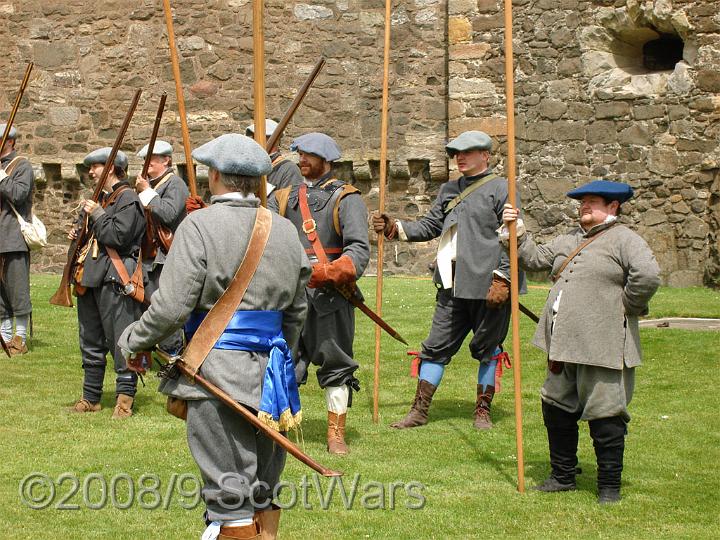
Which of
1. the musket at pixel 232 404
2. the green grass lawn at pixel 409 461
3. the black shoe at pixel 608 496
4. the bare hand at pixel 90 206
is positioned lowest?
the green grass lawn at pixel 409 461

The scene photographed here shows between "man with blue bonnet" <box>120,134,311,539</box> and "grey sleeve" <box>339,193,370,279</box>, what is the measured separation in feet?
7.02

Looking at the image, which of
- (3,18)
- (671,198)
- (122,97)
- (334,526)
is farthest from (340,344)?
(3,18)

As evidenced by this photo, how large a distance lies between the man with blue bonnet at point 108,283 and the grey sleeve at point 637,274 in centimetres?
356

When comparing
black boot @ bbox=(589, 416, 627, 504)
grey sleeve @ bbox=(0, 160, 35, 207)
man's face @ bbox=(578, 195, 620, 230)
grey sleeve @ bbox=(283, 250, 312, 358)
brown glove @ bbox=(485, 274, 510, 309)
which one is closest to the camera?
grey sleeve @ bbox=(283, 250, 312, 358)

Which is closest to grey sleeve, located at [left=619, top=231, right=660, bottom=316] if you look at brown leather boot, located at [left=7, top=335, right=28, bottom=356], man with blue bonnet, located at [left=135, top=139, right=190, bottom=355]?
man with blue bonnet, located at [left=135, top=139, right=190, bottom=355]

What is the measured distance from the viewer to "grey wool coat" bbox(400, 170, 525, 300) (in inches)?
302

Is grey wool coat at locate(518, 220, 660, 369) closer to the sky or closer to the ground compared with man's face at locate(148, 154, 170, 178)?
closer to the ground

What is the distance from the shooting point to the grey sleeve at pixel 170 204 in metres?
8.34

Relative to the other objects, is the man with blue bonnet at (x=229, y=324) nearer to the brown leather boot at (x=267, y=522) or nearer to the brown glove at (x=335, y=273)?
the brown leather boot at (x=267, y=522)

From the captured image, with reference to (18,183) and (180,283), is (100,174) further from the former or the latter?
(180,283)

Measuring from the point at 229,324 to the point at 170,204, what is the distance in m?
3.92

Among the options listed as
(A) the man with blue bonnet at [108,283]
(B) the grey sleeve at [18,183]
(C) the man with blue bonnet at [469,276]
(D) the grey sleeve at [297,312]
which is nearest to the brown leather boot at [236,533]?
(D) the grey sleeve at [297,312]

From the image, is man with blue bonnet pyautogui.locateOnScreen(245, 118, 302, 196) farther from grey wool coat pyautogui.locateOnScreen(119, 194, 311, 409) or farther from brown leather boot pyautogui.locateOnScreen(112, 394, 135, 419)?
grey wool coat pyautogui.locateOnScreen(119, 194, 311, 409)

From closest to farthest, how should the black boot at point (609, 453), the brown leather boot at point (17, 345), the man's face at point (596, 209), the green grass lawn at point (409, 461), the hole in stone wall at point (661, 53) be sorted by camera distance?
the green grass lawn at point (409, 461)
the black boot at point (609, 453)
the man's face at point (596, 209)
the brown leather boot at point (17, 345)
the hole in stone wall at point (661, 53)
